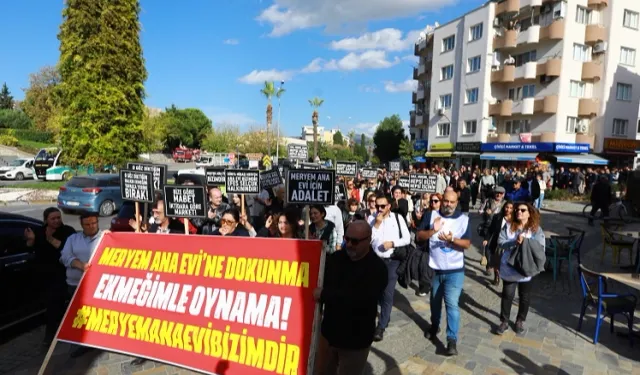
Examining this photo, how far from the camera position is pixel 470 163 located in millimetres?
38719

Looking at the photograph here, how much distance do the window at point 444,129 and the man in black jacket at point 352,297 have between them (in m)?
40.4

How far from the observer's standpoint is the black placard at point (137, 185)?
6133 millimetres

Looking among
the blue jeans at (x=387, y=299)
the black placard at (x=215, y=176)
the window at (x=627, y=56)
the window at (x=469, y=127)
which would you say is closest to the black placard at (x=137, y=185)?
the black placard at (x=215, y=176)

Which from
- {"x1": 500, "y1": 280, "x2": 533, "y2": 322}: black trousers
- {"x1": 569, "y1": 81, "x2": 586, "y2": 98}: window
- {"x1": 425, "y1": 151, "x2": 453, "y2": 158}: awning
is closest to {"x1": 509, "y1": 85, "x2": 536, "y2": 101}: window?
{"x1": 569, "y1": 81, "x2": 586, "y2": 98}: window

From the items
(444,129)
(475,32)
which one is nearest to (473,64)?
(475,32)

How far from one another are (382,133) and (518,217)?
63537mm

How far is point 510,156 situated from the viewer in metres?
32.9

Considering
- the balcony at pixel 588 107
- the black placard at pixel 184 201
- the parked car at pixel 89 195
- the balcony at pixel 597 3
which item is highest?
the balcony at pixel 597 3

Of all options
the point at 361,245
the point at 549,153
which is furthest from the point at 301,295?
the point at 549,153

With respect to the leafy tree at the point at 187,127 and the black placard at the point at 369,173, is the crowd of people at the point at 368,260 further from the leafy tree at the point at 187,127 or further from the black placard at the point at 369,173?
the leafy tree at the point at 187,127

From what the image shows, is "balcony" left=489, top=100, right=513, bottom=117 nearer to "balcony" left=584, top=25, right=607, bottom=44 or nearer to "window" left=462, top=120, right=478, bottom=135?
"window" left=462, top=120, right=478, bottom=135

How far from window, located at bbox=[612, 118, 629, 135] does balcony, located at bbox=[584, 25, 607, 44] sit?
6.57 meters

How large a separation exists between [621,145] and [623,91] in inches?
179

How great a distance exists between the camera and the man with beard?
468cm
